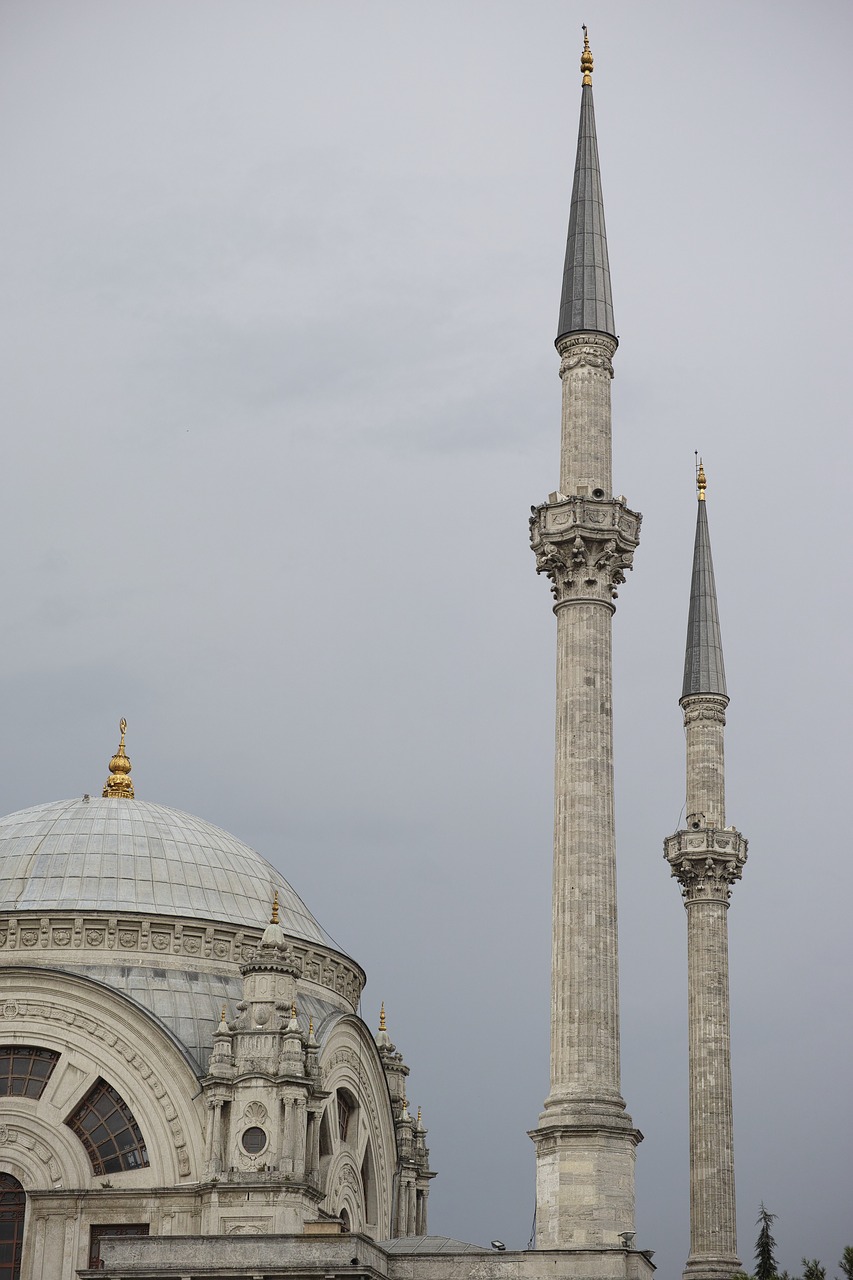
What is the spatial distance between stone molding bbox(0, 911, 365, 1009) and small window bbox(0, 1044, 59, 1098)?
1958 millimetres

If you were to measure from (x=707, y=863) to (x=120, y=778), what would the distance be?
1472 cm

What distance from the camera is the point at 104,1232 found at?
3875cm

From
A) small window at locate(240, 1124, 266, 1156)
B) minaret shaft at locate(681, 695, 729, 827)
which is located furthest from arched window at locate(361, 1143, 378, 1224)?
minaret shaft at locate(681, 695, 729, 827)

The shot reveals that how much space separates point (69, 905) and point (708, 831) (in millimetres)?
14835

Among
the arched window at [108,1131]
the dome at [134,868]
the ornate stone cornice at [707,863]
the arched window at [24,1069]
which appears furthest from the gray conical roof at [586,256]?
the arched window at [24,1069]

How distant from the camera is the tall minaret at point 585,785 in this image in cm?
2989

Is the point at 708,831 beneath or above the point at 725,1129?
above

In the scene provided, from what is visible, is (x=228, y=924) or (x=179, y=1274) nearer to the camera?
(x=179, y=1274)

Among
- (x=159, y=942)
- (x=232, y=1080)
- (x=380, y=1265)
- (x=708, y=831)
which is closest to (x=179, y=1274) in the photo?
(x=380, y=1265)

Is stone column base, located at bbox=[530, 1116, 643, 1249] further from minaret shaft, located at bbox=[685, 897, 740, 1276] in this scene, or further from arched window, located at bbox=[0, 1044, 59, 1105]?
arched window, located at bbox=[0, 1044, 59, 1105]

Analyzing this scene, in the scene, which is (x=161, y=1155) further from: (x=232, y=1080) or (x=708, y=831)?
(x=708, y=831)

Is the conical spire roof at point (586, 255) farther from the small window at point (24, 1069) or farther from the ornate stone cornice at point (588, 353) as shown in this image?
the small window at point (24, 1069)

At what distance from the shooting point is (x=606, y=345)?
35062 millimetres

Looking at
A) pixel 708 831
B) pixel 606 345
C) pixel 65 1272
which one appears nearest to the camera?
pixel 606 345
